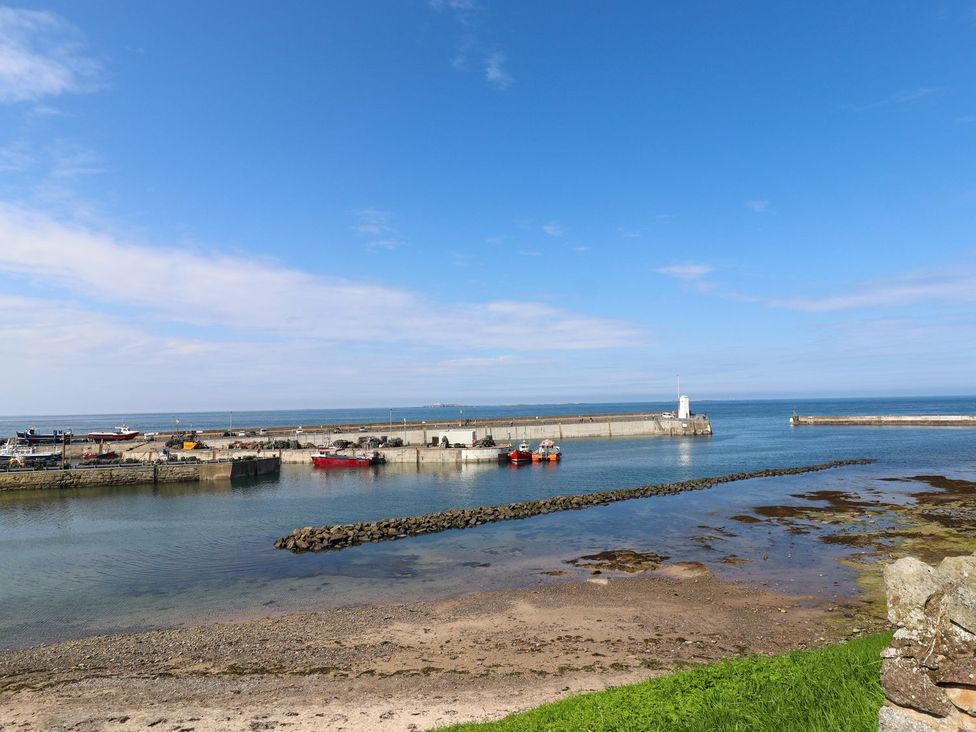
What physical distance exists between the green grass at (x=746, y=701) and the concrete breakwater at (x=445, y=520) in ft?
85.1

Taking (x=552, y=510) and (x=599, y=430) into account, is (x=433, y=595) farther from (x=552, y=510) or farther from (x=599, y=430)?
(x=599, y=430)

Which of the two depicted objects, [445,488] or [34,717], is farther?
[445,488]

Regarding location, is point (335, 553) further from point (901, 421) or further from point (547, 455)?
point (901, 421)

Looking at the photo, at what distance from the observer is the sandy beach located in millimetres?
14898

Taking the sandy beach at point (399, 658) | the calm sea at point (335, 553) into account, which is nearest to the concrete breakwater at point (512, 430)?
the calm sea at point (335, 553)

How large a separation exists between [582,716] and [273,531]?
35.0 m

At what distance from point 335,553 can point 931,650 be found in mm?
33368

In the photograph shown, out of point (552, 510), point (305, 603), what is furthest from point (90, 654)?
point (552, 510)

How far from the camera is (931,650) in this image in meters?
5.13

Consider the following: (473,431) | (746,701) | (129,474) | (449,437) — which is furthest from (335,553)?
(449,437)

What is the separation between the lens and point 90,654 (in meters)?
19.8

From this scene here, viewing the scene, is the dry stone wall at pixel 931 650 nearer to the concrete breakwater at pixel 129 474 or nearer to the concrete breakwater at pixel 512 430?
the concrete breakwater at pixel 129 474

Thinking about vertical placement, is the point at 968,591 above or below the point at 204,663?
above

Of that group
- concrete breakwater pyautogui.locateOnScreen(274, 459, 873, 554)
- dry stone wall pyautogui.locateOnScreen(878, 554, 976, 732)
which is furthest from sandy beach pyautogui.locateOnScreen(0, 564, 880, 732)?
concrete breakwater pyautogui.locateOnScreen(274, 459, 873, 554)
